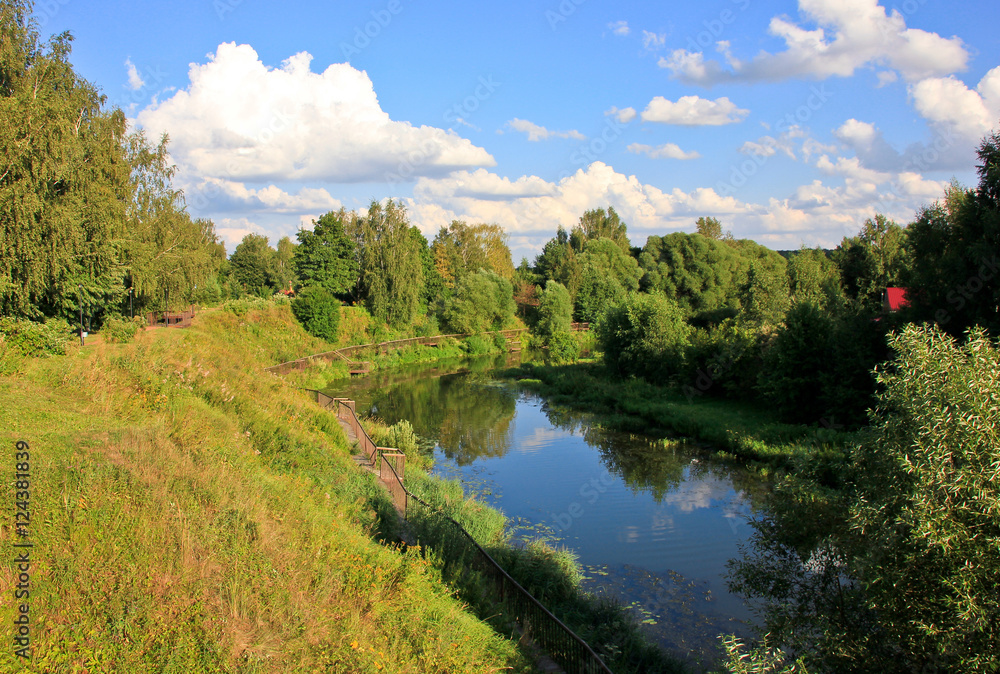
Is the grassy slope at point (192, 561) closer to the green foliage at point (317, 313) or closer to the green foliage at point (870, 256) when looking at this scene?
the green foliage at point (317, 313)

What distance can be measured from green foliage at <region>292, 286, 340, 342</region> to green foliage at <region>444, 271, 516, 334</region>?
11804 millimetres

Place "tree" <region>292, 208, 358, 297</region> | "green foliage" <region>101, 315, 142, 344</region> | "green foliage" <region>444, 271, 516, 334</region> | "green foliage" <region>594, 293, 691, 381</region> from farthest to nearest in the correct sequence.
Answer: "green foliage" <region>444, 271, 516, 334</region> → "tree" <region>292, 208, 358, 297</region> → "green foliage" <region>594, 293, 691, 381</region> → "green foliage" <region>101, 315, 142, 344</region>

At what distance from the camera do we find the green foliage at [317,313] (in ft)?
150

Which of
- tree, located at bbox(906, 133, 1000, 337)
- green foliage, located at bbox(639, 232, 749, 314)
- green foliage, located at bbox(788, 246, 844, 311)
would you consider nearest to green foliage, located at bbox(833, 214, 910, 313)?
green foliage, located at bbox(788, 246, 844, 311)

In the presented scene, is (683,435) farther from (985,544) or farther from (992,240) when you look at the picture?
(985,544)

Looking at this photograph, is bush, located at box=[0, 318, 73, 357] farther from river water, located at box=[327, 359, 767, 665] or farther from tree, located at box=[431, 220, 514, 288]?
tree, located at box=[431, 220, 514, 288]

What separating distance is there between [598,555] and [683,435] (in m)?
11.4

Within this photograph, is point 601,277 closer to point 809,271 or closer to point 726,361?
point 809,271

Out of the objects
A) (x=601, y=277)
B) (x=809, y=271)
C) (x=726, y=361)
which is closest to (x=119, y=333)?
(x=726, y=361)

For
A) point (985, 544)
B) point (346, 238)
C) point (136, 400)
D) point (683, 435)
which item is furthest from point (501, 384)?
point (985, 544)

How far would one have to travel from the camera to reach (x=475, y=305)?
55750 mm

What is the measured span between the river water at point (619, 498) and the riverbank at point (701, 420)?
39.7 inches

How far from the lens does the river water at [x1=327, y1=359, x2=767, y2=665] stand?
38.5ft

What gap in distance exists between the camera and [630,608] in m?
11.2
